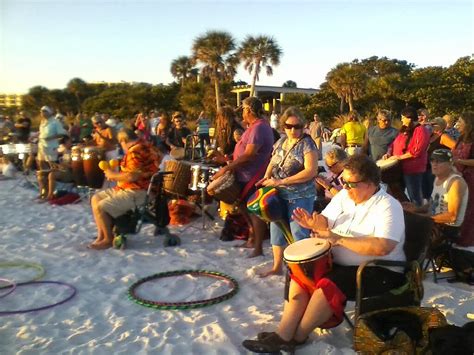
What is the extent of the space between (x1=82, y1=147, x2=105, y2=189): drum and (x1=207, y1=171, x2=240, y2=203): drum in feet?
10.5

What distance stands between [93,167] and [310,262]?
18.4ft

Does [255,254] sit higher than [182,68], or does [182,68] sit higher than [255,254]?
[182,68]

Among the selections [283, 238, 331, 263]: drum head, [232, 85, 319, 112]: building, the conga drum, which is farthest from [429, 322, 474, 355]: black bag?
[232, 85, 319, 112]: building

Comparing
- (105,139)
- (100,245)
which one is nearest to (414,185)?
(100,245)

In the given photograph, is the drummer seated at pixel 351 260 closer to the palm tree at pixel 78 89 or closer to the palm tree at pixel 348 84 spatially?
the palm tree at pixel 348 84

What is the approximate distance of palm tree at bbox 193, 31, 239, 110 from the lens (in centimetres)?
4397

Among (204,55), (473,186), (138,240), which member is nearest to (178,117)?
(138,240)

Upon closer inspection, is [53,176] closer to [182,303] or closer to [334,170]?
[334,170]

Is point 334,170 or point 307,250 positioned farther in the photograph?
point 334,170

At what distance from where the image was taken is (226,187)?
544cm

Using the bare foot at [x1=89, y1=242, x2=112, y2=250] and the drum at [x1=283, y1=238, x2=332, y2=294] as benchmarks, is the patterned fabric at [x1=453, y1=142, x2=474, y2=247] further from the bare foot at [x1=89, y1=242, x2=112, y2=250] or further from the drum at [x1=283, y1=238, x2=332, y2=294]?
the bare foot at [x1=89, y1=242, x2=112, y2=250]

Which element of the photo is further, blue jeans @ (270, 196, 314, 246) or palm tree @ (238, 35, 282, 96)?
palm tree @ (238, 35, 282, 96)

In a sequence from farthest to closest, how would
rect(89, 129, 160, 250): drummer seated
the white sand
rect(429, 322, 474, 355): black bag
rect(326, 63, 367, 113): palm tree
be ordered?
1. rect(326, 63, 367, 113): palm tree
2. rect(89, 129, 160, 250): drummer seated
3. the white sand
4. rect(429, 322, 474, 355): black bag

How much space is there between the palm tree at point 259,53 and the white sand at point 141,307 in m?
38.9
